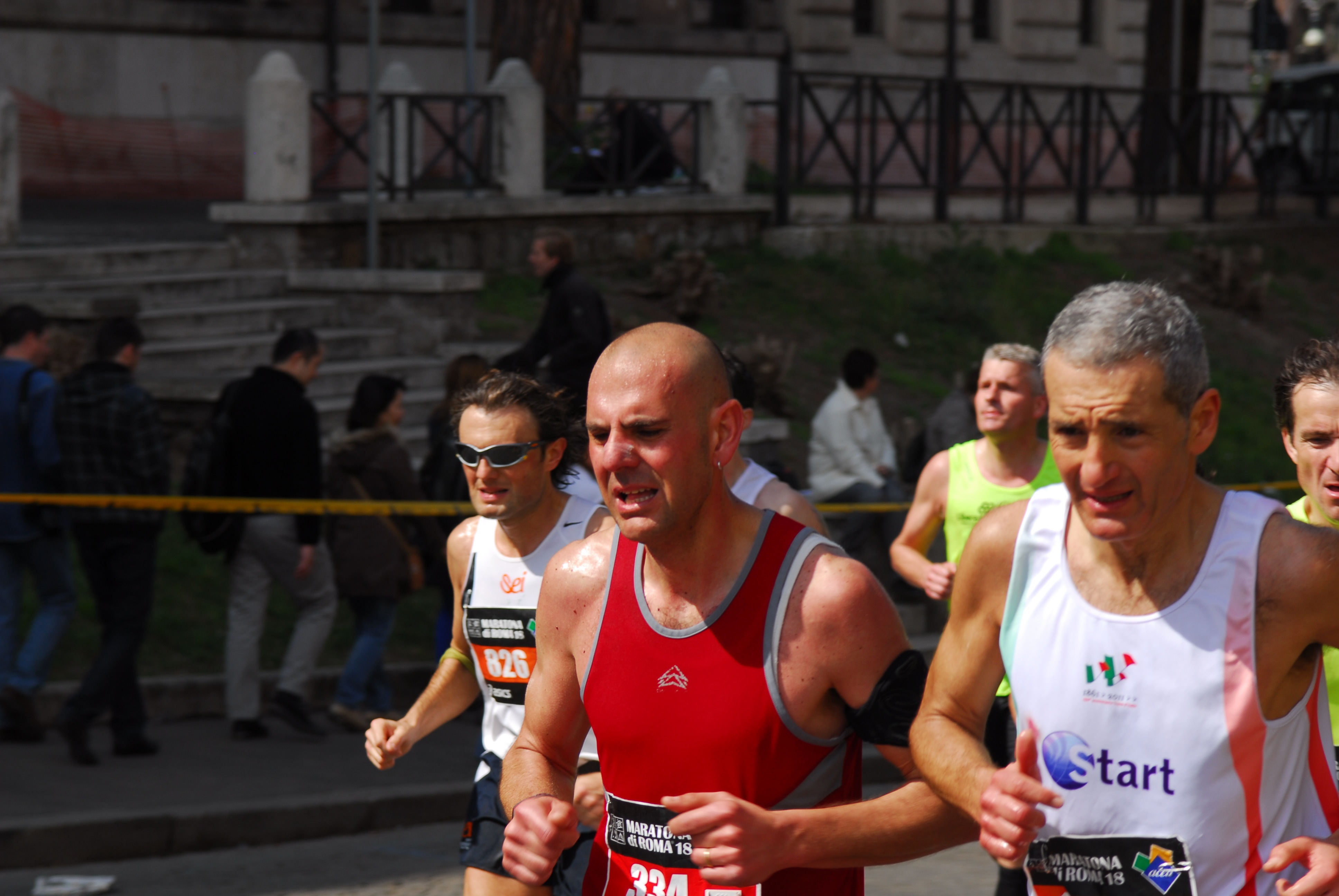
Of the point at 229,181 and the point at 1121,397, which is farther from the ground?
the point at 229,181


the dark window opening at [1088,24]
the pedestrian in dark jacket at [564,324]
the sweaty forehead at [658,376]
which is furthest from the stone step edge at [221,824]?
the dark window opening at [1088,24]

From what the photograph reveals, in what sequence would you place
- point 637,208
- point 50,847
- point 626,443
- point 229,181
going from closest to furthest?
point 626,443, point 50,847, point 637,208, point 229,181

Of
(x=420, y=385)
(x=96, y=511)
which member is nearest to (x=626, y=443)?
(x=96, y=511)

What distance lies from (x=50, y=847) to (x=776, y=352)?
27.0 ft

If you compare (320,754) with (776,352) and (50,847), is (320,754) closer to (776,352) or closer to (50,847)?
(50,847)

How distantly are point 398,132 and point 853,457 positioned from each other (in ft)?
23.7

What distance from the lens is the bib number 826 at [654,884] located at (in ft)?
9.64

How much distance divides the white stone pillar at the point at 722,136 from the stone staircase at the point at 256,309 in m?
5.15

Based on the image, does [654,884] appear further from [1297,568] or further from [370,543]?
[370,543]

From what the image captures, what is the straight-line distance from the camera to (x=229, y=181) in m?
21.3

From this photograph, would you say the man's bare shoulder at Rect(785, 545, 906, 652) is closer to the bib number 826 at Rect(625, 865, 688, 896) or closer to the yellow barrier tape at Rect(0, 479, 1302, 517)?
the bib number 826 at Rect(625, 865, 688, 896)

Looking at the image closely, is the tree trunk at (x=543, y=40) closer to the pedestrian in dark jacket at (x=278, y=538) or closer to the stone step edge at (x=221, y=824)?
the pedestrian in dark jacket at (x=278, y=538)

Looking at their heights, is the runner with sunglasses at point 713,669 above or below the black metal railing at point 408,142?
below

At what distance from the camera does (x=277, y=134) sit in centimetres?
1409
